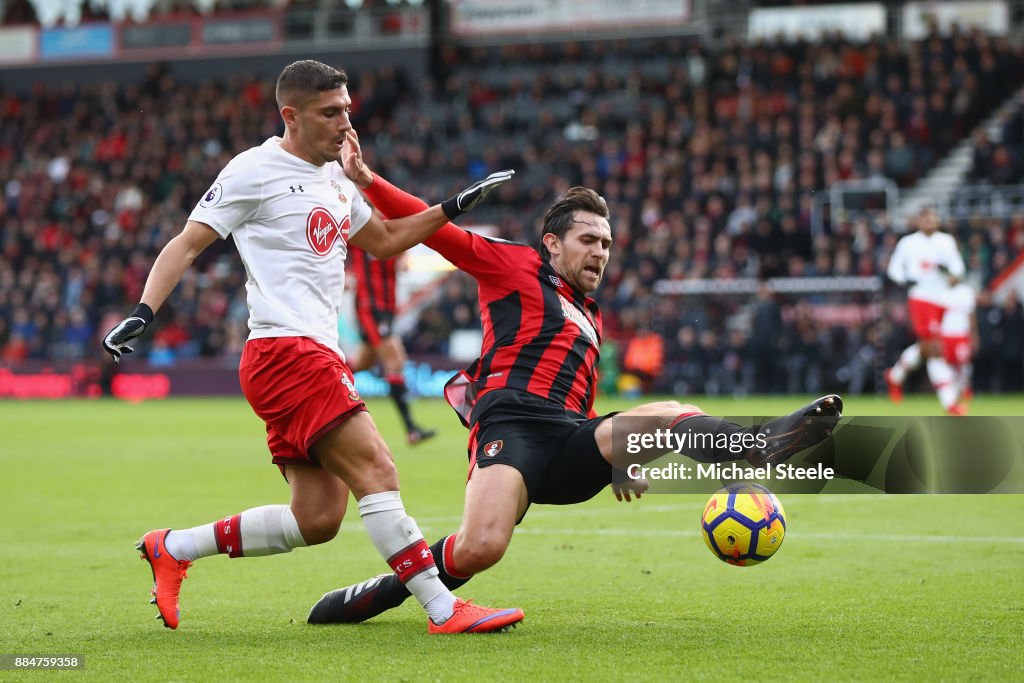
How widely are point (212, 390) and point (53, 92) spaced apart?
50.9 feet

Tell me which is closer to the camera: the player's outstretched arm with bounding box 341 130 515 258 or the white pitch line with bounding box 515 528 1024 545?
the player's outstretched arm with bounding box 341 130 515 258

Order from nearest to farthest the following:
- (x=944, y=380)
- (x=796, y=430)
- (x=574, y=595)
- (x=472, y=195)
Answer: (x=796, y=430), (x=472, y=195), (x=574, y=595), (x=944, y=380)

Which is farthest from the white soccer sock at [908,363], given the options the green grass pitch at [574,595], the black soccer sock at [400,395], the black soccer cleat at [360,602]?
the black soccer cleat at [360,602]

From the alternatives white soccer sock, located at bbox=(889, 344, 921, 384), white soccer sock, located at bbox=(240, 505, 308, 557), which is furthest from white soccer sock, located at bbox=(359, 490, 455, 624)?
white soccer sock, located at bbox=(889, 344, 921, 384)

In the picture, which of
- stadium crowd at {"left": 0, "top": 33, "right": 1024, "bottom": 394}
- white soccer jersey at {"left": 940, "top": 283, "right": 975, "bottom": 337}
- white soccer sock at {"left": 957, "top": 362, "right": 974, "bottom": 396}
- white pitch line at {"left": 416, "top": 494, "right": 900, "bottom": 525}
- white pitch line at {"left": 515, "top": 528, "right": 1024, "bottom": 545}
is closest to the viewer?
white pitch line at {"left": 515, "top": 528, "right": 1024, "bottom": 545}

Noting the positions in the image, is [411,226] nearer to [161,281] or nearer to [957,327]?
[161,281]

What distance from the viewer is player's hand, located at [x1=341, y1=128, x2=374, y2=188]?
5461 mm

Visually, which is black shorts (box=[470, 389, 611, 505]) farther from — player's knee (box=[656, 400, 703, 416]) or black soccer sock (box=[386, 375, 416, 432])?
black soccer sock (box=[386, 375, 416, 432])

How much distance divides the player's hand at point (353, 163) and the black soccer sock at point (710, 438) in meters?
1.63

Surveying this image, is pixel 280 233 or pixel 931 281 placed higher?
pixel 280 233

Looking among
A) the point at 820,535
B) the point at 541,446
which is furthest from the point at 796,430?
the point at 820,535

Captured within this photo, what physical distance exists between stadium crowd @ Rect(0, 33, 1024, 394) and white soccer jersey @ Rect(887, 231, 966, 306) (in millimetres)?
6811

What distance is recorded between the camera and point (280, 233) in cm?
515

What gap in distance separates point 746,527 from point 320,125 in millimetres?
2267
